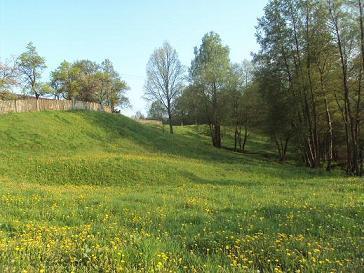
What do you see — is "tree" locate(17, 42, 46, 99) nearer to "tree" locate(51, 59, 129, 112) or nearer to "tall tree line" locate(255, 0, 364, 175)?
"tree" locate(51, 59, 129, 112)

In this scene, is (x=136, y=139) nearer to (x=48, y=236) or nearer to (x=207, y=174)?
(x=207, y=174)

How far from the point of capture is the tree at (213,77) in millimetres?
61375

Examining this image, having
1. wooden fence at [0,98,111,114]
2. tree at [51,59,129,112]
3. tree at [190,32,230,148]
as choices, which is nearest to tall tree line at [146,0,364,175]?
tree at [190,32,230,148]

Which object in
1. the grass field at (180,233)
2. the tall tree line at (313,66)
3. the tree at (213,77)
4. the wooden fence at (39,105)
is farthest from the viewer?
the tree at (213,77)

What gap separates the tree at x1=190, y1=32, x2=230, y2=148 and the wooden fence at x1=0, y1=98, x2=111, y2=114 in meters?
16.7

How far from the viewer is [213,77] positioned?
2420 inches

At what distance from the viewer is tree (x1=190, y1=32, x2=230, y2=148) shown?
61375 millimetres

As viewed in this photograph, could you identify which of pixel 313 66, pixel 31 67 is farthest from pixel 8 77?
pixel 313 66

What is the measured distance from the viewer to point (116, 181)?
2725 centimetres

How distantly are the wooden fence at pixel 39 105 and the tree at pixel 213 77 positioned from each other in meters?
16.7

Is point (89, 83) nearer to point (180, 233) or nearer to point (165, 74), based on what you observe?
point (165, 74)

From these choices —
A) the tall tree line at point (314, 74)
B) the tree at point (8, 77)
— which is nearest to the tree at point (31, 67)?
the tree at point (8, 77)

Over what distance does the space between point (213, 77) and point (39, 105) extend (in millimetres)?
26330

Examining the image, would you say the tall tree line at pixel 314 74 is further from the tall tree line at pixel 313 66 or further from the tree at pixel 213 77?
the tree at pixel 213 77
